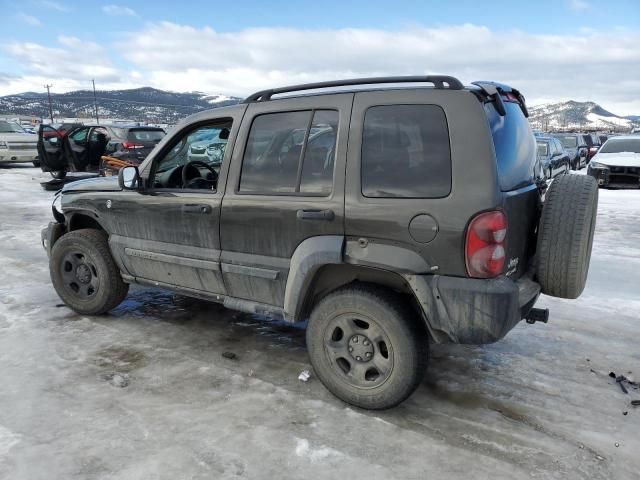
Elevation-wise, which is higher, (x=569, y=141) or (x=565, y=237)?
(x=569, y=141)

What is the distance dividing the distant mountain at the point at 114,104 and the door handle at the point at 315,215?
10548cm

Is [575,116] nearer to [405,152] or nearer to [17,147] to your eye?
[17,147]

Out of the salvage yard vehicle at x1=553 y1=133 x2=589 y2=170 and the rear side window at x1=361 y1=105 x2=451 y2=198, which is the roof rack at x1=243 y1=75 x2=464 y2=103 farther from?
the salvage yard vehicle at x1=553 y1=133 x2=589 y2=170

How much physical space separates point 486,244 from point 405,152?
27.4 inches

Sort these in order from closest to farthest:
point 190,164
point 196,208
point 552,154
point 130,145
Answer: point 196,208 < point 190,164 < point 130,145 < point 552,154

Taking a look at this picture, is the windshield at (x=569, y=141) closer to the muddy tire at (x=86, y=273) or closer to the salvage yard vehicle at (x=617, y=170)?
the salvage yard vehicle at (x=617, y=170)

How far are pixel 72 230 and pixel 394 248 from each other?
3357 millimetres

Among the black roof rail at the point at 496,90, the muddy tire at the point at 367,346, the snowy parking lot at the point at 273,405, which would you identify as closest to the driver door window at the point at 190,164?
the snowy parking lot at the point at 273,405

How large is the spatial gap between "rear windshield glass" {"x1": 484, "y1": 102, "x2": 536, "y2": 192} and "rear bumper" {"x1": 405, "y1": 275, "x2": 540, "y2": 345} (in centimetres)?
55

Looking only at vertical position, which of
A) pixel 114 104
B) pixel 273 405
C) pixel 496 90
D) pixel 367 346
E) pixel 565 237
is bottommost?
pixel 273 405

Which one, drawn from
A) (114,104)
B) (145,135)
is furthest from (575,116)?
(145,135)

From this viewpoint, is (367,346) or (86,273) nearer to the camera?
(367,346)

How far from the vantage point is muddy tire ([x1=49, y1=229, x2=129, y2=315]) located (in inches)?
172

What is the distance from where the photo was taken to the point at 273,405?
3117mm
